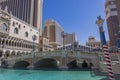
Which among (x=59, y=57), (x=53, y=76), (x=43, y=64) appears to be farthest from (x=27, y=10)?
(x=53, y=76)

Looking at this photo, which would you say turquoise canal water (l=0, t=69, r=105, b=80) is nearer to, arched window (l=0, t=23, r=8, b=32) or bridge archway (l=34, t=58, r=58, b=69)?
bridge archway (l=34, t=58, r=58, b=69)

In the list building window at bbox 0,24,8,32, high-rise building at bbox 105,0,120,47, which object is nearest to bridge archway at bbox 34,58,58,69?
building window at bbox 0,24,8,32

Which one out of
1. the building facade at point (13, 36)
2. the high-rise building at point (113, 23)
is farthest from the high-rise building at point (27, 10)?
the high-rise building at point (113, 23)

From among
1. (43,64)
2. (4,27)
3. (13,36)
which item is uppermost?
(4,27)

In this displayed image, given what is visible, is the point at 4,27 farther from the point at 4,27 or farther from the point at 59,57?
the point at 59,57

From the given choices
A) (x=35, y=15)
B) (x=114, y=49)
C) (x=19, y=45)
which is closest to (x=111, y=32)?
(x=114, y=49)

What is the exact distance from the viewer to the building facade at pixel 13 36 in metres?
40.2

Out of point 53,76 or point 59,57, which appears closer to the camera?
point 53,76

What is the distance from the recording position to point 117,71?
51.5 feet

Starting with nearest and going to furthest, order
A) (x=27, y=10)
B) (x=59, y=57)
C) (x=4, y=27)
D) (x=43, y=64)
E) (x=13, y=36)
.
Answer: (x=59, y=57) → (x=43, y=64) → (x=4, y=27) → (x=13, y=36) → (x=27, y=10)

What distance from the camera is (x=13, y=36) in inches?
1764

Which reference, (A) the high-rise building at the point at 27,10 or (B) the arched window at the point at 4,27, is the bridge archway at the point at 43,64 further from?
(A) the high-rise building at the point at 27,10

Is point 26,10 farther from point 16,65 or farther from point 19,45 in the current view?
point 16,65

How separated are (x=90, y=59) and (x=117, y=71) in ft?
24.1
